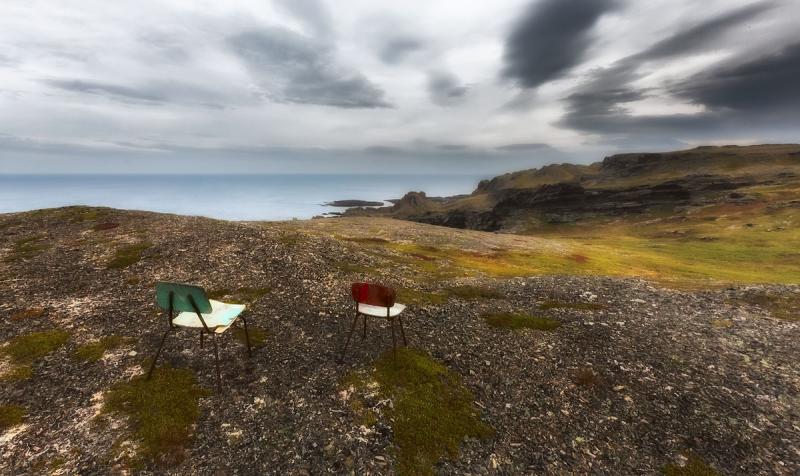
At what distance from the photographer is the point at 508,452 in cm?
1315

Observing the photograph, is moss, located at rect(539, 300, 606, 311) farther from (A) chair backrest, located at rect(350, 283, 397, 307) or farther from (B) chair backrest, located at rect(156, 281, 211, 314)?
(B) chair backrest, located at rect(156, 281, 211, 314)

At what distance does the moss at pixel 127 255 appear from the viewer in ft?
108

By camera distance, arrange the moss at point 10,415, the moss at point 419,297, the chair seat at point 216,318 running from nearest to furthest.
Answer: the moss at point 10,415 → the chair seat at point 216,318 → the moss at point 419,297

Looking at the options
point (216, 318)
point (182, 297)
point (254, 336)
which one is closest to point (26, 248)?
point (254, 336)

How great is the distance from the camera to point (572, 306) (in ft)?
96.9

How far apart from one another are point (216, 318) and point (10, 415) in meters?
7.49

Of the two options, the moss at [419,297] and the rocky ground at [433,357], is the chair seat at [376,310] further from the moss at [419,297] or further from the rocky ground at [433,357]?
the moss at [419,297]

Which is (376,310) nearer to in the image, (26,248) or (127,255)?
(127,255)

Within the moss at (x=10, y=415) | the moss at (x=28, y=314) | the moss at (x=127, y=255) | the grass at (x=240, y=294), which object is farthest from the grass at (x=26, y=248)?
the moss at (x=10, y=415)

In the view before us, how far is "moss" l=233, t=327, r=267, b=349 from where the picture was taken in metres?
20.0

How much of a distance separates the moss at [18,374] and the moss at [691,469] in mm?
24968

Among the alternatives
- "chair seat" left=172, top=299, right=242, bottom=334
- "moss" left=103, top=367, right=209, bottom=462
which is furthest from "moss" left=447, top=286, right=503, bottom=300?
"moss" left=103, top=367, right=209, bottom=462

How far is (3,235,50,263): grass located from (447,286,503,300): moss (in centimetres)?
3788

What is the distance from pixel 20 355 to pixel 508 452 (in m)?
22.1
